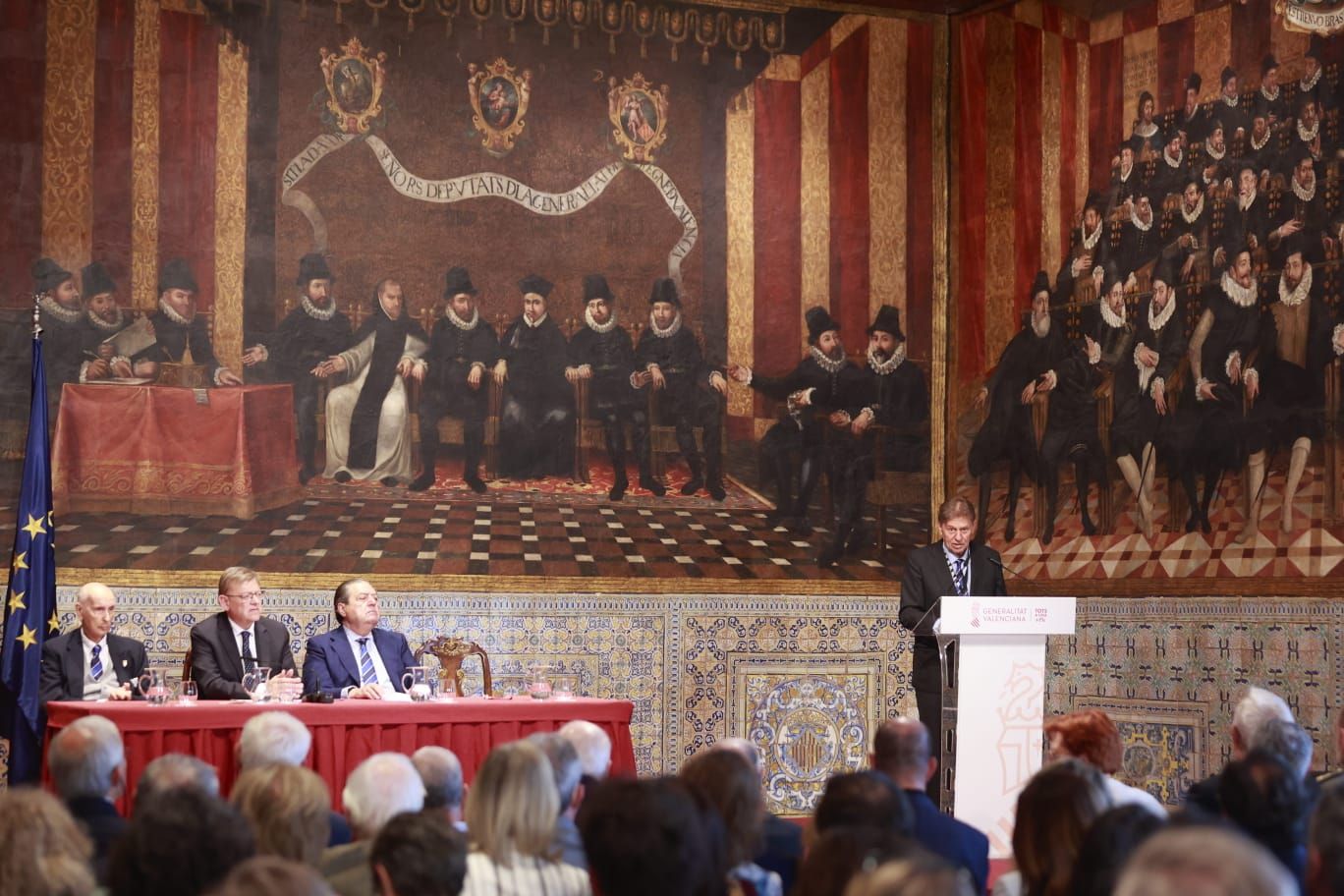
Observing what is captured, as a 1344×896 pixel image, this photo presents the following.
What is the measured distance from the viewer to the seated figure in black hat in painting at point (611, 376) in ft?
41.4

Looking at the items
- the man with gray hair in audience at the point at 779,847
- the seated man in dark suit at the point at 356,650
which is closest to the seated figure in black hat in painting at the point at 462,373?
the seated man in dark suit at the point at 356,650

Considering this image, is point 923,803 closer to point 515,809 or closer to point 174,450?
point 515,809

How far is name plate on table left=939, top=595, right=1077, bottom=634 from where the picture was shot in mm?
8391

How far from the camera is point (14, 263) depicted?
11.2m

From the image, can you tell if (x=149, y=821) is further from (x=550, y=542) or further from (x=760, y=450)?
(x=760, y=450)

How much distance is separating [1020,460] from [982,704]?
453cm

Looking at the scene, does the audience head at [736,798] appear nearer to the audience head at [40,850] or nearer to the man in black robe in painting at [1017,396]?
the audience head at [40,850]

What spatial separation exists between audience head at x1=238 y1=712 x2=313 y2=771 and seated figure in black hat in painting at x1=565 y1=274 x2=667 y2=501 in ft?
22.9

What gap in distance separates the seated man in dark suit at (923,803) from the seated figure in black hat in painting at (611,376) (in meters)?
7.23

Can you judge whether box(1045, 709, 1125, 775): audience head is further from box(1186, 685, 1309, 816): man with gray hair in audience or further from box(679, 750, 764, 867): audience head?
box(679, 750, 764, 867): audience head

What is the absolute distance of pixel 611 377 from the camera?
12.7 metres

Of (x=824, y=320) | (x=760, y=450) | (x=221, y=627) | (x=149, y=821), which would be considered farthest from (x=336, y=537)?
(x=149, y=821)

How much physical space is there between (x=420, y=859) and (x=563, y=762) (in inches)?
65.9

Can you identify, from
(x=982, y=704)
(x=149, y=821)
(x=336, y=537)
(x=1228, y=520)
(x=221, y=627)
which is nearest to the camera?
(x=149, y=821)
